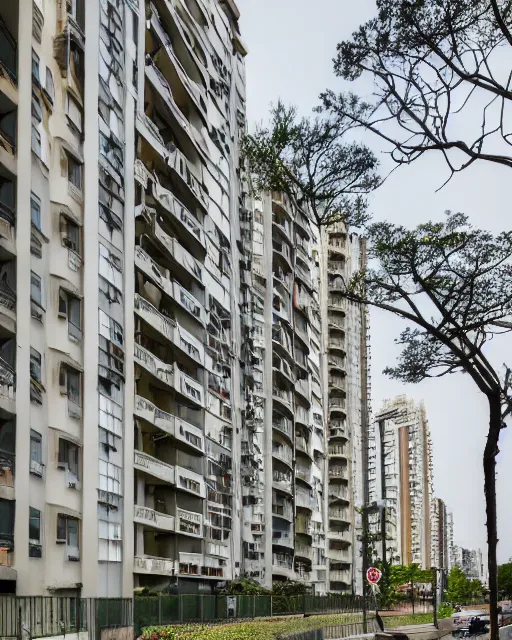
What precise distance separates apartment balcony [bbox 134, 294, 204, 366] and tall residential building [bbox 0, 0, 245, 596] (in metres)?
0.16

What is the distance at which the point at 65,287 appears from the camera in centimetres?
3903

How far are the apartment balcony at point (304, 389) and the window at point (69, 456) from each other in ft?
170

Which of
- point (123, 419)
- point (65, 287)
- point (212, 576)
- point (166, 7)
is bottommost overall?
point (212, 576)

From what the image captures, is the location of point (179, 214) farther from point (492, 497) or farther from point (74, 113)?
point (492, 497)

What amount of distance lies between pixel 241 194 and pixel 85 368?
114 feet

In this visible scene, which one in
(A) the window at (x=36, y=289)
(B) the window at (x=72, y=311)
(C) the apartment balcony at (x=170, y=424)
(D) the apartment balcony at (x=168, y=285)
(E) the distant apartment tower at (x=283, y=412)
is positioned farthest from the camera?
(E) the distant apartment tower at (x=283, y=412)

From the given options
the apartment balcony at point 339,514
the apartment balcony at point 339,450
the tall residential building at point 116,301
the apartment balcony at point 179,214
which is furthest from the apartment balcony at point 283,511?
the apartment balcony at point 339,450

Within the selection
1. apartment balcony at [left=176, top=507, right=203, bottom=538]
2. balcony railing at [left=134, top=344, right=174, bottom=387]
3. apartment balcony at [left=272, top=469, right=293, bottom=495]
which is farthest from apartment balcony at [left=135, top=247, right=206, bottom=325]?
apartment balcony at [left=272, top=469, right=293, bottom=495]

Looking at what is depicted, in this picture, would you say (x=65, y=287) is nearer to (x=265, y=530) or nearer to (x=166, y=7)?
(x=166, y=7)

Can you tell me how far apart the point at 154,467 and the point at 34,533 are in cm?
1423

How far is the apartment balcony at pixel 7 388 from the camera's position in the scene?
1288 inches

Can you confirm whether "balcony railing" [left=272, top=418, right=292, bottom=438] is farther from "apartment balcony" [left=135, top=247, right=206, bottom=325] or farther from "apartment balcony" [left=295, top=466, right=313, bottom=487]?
"apartment balcony" [left=135, top=247, right=206, bottom=325]

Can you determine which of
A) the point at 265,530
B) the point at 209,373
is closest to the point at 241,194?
the point at 209,373

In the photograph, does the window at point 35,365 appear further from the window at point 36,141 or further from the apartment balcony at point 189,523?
the apartment balcony at point 189,523
